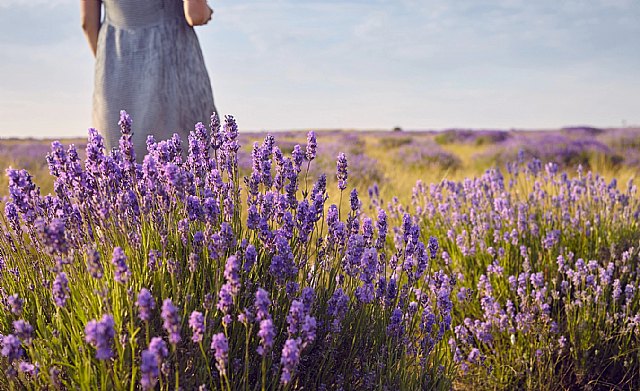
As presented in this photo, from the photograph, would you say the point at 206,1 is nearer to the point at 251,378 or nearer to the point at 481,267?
the point at 481,267

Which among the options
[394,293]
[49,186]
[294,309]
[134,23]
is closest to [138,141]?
[134,23]

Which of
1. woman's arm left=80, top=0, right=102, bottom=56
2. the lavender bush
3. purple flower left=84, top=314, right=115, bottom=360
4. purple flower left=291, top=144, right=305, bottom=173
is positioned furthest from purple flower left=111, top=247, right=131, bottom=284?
woman's arm left=80, top=0, right=102, bottom=56

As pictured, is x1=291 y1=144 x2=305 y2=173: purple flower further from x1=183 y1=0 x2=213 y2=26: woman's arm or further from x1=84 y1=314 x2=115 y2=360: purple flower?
x1=183 y1=0 x2=213 y2=26: woman's arm

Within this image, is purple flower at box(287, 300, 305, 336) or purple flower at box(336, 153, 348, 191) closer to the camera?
purple flower at box(287, 300, 305, 336)

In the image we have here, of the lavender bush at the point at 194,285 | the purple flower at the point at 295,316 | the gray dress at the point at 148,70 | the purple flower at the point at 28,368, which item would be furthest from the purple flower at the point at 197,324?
the gray dress at the point at 148,70

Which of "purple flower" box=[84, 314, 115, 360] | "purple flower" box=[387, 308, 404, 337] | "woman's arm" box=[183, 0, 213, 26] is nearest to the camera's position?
"purple flower" box=[84, 314, 115, 360]

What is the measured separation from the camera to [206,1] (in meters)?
3.86

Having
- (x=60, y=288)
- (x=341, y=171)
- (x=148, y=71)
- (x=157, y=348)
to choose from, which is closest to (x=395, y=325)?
(x=341, y=171)

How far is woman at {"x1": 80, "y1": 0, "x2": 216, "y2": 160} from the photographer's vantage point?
4062mm

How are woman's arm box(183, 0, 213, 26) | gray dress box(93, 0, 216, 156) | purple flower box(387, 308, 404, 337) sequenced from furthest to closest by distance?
gray dress box(93, 0, 216, 156)
woman's arm box(183, 0, 213, 26)
purple flower box(387, 308, 404, 337)

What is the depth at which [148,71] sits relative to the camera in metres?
4.07

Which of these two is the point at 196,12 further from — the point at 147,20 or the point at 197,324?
the point at 197,324

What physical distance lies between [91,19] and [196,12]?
3.52 ft

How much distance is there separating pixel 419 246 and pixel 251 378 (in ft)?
2.51
